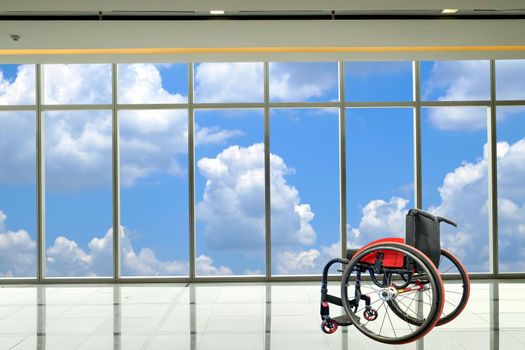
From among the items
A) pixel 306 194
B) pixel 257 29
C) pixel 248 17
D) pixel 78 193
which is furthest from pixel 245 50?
pixel 78 193

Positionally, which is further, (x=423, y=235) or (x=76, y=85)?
(x=76, y=85)

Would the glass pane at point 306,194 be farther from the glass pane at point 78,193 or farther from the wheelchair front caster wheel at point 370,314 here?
the wheelchair front caster wheel at point 370,314

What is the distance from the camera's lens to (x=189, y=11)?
4.61m

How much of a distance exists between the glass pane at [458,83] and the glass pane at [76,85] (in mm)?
3943

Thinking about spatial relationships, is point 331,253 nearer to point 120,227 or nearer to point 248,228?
point 248,228

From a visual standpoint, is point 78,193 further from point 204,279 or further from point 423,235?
point 423,235

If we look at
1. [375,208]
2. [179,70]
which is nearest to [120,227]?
[179,70]

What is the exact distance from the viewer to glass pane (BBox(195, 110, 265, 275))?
7.11m

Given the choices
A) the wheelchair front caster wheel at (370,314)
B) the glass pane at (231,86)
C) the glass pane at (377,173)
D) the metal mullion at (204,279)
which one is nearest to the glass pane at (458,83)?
the glass pane at (377,173)

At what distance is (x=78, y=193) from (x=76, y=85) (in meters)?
1.35

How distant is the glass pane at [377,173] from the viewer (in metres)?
7.13

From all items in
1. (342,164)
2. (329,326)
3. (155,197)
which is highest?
(342,164)

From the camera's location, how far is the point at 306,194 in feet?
24.8

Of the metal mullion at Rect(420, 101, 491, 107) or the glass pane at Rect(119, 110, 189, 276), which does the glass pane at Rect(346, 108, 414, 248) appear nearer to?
the metal mullion at Rect(420, 101, 491, 107)
